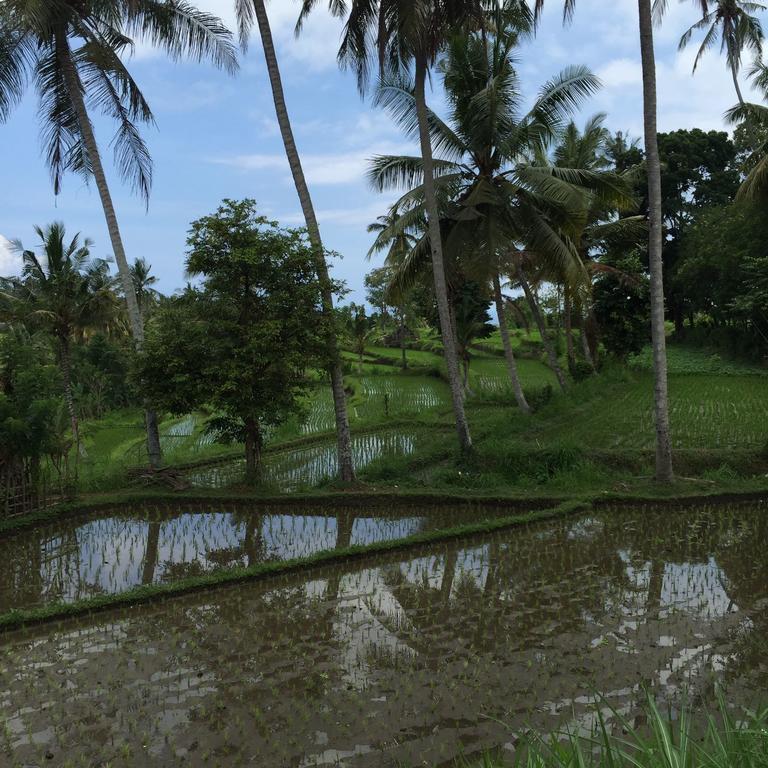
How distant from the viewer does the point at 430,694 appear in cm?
503

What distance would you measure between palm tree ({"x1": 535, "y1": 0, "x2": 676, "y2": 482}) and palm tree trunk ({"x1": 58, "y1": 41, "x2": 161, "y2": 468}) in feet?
27.2

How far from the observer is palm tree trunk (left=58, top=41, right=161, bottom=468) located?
496 inches

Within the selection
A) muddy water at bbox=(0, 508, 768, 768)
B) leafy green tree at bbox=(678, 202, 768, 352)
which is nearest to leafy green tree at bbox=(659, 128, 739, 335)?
leafy green tree at bbox=(678, 202, 768, 352)

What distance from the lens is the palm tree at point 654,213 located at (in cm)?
1058

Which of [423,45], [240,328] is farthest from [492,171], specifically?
[240,328]

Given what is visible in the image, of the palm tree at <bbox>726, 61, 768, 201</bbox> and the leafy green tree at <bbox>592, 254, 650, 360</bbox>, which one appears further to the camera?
the leafy green tree at <bbox>592, 254, 650, 360</bbox>

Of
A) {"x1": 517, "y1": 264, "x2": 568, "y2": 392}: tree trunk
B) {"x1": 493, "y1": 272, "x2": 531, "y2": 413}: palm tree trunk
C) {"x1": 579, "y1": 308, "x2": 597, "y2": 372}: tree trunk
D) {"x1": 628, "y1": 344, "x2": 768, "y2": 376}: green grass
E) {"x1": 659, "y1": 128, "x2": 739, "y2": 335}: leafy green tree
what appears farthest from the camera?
{"x1": 659, "y1": 128, "x2": 739, "y2": 335}: leafy green tree

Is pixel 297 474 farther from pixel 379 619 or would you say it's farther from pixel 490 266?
pixel 379 619

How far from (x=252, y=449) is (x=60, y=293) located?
360 inches

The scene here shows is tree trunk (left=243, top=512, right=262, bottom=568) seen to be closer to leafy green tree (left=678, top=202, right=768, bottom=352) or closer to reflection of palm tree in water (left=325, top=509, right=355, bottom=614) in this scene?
reflection of palm tree in water (left=325, top=509, right=355, bottom=614)

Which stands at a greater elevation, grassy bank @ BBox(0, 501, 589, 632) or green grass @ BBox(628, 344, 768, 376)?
green grass @ BBox(628, 344, 768, 376)

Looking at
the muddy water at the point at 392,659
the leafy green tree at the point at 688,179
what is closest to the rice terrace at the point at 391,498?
the muddy water at the point at 392,659

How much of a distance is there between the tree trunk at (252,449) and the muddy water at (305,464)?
1.14ft

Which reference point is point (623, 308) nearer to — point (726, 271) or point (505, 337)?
point (726, 271)
